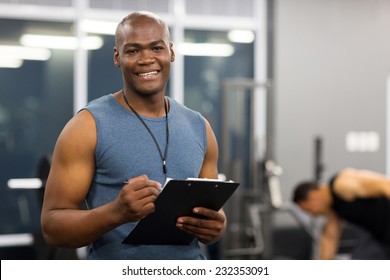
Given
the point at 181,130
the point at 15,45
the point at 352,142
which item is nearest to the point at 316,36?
the point at 352,142

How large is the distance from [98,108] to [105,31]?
229cm

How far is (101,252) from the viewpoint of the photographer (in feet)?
3.37

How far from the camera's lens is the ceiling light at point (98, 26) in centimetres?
298

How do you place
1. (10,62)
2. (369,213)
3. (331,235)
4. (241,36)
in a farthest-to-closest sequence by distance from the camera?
(241,36), (10,62), (331,235), (369,213)

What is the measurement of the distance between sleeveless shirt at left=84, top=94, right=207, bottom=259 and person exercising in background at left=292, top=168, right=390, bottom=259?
5.96 feet

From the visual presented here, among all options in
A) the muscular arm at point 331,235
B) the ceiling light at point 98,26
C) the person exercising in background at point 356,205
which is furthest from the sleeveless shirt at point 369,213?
the ceiling light at point 98,26

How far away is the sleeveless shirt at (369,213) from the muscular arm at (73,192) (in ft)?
6.60

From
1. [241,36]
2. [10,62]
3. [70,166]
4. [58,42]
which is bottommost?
[70,166]

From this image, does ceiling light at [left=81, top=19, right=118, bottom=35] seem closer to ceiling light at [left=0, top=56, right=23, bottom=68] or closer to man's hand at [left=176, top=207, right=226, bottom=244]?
ceiling light at [left=0, top=56, right=23, bottom=68]

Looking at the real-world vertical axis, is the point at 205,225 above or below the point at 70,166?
below

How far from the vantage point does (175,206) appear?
0.96 metres

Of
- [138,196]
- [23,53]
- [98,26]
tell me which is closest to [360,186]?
[98,26]

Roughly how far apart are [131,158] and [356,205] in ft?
6.60

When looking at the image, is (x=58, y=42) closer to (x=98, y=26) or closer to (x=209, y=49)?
(x=98, y=26)
